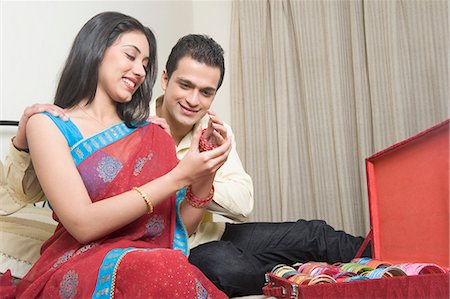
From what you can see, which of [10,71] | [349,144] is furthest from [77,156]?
[349,144]

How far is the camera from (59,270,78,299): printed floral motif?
930mm

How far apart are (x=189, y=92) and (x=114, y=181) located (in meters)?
0.66

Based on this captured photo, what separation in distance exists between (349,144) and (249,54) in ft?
2.36

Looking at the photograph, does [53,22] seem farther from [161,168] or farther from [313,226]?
[313,226]

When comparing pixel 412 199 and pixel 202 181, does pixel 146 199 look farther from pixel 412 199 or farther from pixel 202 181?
pixel 412 199

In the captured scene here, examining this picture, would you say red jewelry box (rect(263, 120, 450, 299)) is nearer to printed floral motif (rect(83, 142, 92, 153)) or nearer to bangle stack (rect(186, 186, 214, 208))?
bangle stack (rect(186, 186, 214, 208))

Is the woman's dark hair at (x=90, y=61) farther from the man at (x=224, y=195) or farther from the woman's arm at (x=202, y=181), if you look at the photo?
the man at (x=224, y=195)

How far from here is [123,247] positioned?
3.29 ft

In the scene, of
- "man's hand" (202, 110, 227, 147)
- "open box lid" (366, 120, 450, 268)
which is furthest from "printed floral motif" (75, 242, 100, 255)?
"open box lid" (366, 120, 450, 268)

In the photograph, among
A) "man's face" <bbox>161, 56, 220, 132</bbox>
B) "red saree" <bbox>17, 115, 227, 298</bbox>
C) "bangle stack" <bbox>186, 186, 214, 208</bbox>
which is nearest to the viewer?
"red saree" <bbox>17, 115, 227, 298</bbox>

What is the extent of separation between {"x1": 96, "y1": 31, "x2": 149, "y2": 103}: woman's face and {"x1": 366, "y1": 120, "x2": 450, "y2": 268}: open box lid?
27.3 inches

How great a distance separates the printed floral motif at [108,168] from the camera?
1.08m

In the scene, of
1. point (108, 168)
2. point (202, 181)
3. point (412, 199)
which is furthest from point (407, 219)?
point (108, 168)

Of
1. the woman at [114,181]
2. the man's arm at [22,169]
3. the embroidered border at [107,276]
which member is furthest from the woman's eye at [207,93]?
the embroidered border at [107,276]
